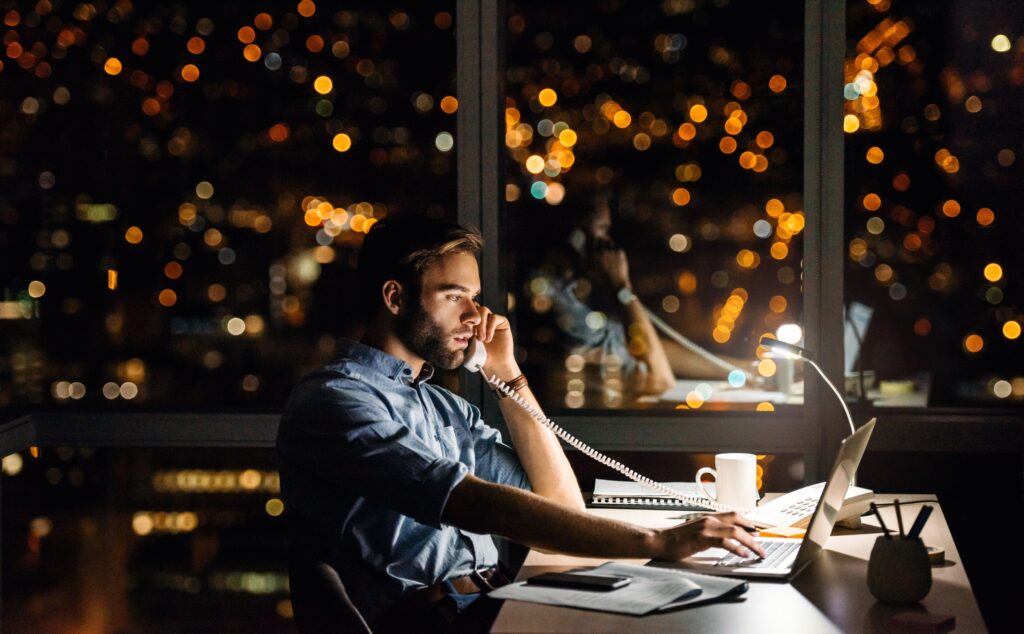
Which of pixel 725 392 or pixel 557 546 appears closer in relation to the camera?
pixel 557 546

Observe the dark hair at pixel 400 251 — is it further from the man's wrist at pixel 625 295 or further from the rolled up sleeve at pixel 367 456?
the man's wrist at pixel 625 295

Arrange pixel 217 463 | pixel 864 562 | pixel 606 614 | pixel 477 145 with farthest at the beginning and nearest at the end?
pixel 217 463
pixel 477 145
pixel 864 562
pixel 606 614

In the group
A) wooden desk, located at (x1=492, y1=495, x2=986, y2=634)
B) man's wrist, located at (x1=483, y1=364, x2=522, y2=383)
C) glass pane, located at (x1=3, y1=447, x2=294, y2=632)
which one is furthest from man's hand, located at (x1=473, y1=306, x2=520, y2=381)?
glass pane, located at (x1=3, y1=447, x2=294, y2=632)

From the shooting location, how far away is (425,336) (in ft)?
6.91

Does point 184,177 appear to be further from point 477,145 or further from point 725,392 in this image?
point 725,392

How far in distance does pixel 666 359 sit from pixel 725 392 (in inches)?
20.7

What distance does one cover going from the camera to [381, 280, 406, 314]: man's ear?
6.88ft

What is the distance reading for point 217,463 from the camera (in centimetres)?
308

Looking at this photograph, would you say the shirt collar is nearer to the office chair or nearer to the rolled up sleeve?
the rolled up sleeve

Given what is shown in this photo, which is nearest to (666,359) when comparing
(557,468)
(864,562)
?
(557,468)

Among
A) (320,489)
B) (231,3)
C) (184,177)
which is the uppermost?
(231,3)

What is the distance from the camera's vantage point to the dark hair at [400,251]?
211cm

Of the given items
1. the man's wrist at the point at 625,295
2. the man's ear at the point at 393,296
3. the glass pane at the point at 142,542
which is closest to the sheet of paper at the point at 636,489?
the man's ear at the point at 393,296

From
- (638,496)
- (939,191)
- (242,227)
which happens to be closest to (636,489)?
(638,496)
